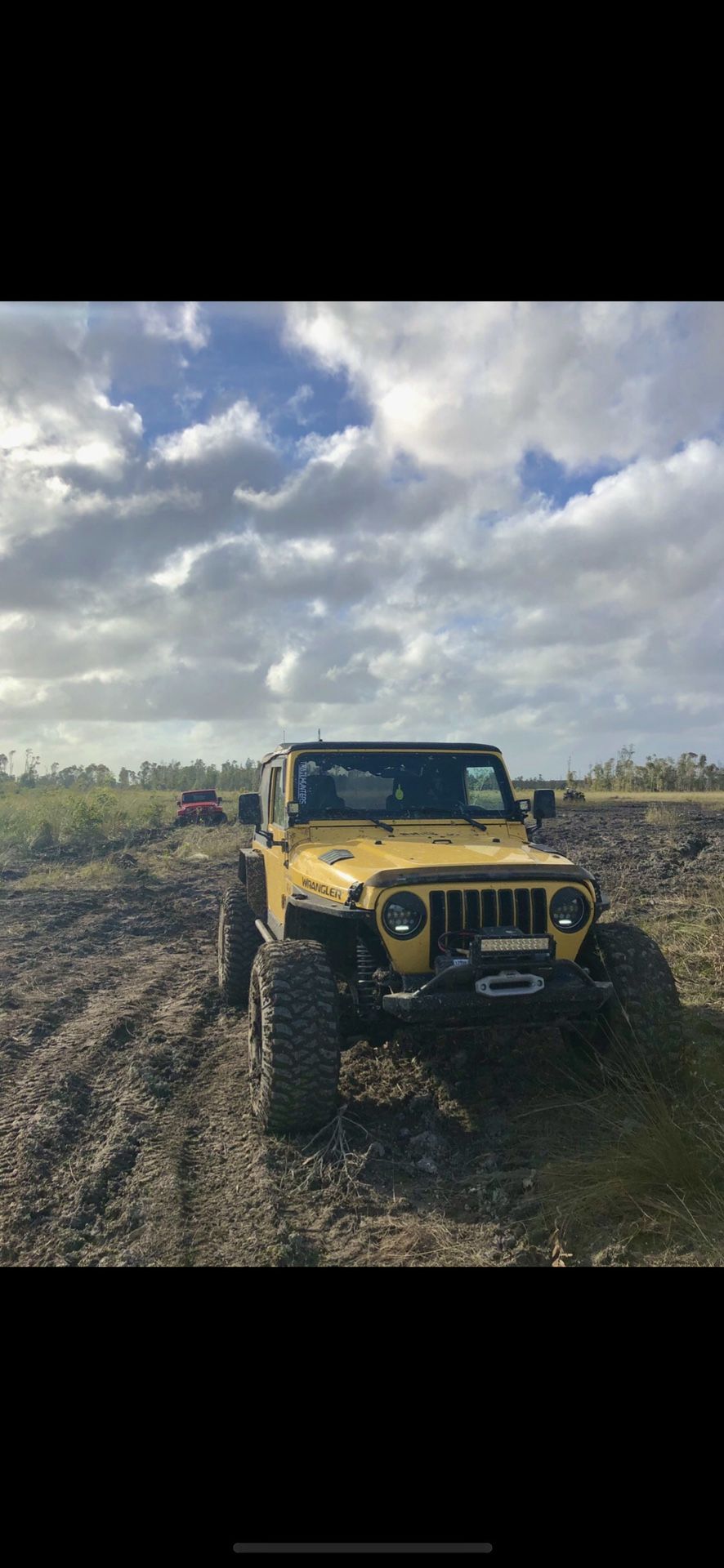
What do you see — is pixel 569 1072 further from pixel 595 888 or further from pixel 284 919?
pixel 284 919

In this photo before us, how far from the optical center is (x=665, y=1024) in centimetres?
436

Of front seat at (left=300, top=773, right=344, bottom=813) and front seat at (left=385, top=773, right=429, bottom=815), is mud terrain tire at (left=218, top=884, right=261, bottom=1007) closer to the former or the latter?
front seat at (left=300, top=773, right=344, bottom=813)

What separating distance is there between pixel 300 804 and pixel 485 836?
49.5 inches

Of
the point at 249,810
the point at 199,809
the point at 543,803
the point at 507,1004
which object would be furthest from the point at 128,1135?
the point at 199,809

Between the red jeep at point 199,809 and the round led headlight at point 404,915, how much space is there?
69.9 ft

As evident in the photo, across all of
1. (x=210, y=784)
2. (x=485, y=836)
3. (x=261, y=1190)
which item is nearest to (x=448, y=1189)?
(x=261, y=1190)

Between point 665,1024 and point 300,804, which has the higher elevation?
point 300,804

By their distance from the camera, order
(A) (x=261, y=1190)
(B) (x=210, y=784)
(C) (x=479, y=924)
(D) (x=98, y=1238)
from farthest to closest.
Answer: (B) (x=210, y=784) → (C) (x=479, y=924) → (A) (x=261, y=1190) → (D) (x=98, y=1238)

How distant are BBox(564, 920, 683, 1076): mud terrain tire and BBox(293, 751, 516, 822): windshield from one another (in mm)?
1505

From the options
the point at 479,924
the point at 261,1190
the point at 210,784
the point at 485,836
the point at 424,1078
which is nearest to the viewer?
the point at 261,1190

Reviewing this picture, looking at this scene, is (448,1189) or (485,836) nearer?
(448,1189)

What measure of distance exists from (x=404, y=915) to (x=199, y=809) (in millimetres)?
21930

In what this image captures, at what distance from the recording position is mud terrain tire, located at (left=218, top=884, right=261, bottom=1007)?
673 cm

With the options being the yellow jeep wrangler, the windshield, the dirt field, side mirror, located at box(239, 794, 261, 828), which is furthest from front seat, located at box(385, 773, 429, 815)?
the dirt field
